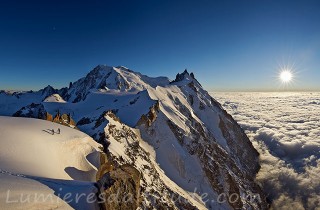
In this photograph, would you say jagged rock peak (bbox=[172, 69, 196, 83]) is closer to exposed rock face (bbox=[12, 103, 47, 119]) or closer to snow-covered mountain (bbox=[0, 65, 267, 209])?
snow-covered mountain (bbox=[0, 65, 267, 209])

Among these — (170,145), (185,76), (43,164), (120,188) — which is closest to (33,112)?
(170,145)

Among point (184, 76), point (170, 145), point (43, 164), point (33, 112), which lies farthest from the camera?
point (184, 76)

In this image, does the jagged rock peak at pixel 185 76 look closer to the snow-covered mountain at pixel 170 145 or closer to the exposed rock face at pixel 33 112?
the snow-covered mountain at pixel 170 145

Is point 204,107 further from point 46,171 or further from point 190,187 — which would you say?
point 46,171

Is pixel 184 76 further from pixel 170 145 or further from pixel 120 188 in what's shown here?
pixel 120 188

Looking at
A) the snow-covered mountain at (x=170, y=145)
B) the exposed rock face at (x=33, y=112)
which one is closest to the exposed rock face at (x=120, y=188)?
the snow-covered mountain at (x=170, y=145)

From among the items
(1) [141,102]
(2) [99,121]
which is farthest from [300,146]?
(2) [99,121]
